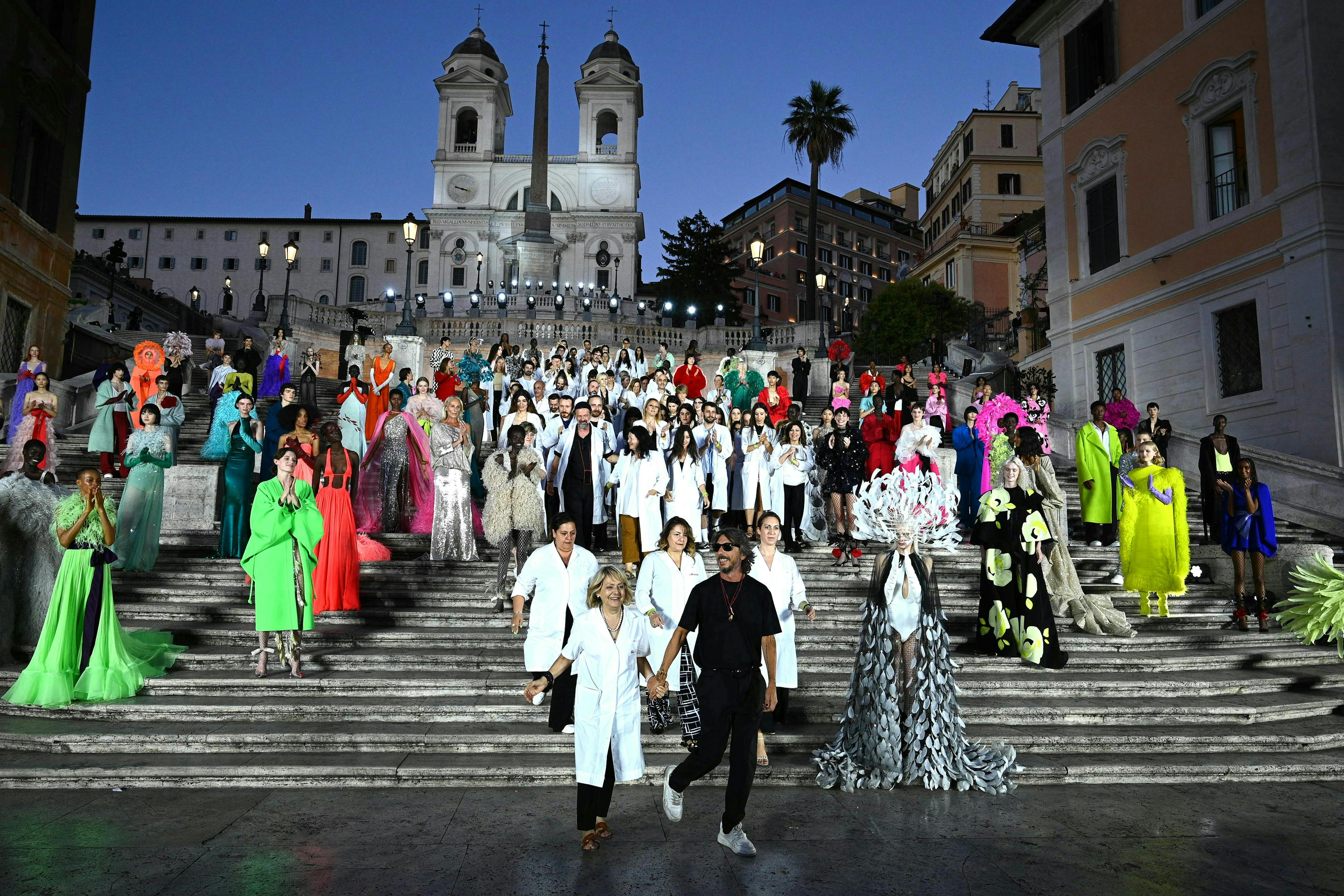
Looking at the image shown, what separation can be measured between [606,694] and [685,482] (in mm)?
5564

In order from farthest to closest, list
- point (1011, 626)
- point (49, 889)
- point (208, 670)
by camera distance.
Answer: point (1011, 626) → point (208, 670) → point (49, 889)

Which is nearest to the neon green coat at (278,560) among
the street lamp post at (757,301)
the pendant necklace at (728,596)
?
the pendant necklace at (728,596)

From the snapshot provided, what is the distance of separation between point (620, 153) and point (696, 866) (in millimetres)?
67441

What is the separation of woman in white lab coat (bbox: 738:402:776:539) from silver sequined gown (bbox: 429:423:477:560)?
12.3ft

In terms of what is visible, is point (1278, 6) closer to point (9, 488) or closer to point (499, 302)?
point (9, 488)

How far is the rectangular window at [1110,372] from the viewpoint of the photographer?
→ 65.7 feet

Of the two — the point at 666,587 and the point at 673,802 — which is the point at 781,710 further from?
the point at 673,802

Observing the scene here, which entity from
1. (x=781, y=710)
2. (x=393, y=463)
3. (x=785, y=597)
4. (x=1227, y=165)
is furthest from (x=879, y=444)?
(x=1227, y=165)

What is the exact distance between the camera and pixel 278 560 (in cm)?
747

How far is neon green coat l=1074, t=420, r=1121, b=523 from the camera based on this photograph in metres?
11.8

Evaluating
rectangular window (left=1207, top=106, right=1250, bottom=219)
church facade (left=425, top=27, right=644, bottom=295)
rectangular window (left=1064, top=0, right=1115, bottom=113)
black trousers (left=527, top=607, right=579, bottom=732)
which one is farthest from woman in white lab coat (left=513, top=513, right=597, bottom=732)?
church facade (left=425, top=27, right=644, bottom=295)

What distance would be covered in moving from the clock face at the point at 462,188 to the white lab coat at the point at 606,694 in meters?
66.3

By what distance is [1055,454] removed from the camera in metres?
18.1

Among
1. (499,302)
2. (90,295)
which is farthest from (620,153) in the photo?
(90,295)
